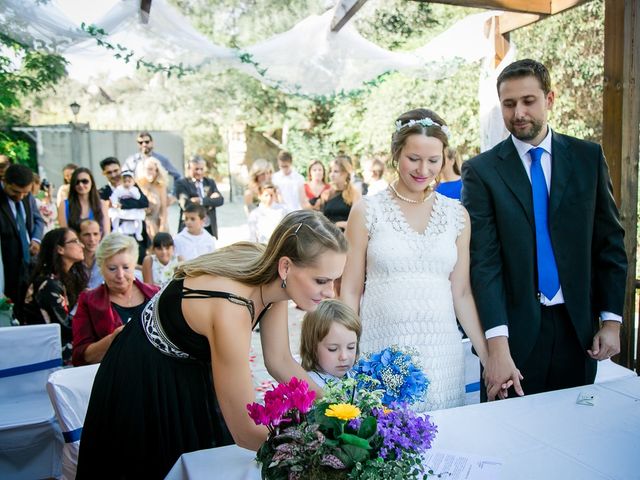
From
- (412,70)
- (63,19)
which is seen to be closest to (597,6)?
(412,70)

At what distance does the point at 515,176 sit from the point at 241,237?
1182 cm

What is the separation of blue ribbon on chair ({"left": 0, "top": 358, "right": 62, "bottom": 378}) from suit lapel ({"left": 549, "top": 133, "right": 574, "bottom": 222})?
2.67 meters

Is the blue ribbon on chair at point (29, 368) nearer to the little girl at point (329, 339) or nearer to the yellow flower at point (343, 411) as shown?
the little girl at point (329, 339)

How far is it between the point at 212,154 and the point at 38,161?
28.2 feet

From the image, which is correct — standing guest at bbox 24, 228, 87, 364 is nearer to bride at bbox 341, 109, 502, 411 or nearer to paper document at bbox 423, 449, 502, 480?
bride at bbox 341, 109, 502, 411

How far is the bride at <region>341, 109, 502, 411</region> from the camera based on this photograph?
7.81 ft

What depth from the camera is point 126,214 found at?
6.96 m

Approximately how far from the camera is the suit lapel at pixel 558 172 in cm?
235

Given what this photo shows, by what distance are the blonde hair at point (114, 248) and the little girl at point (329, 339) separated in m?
1.30

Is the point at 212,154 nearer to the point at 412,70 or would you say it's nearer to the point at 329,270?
the point at 412,70

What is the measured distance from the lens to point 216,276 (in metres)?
1.77

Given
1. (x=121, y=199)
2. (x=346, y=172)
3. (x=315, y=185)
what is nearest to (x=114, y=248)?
(x=346, y=172)

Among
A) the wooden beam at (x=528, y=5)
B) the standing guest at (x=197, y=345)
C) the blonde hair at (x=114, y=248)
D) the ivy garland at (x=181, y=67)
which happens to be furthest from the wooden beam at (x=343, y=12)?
the standing guest at (x=197, y=345)

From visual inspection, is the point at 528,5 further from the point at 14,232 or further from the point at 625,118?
the point at 14,232
